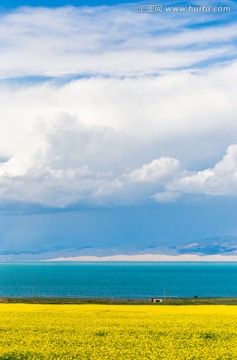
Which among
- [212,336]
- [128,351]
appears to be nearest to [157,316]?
[212,336]

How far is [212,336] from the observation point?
108ft

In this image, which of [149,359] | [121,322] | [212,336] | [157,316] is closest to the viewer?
[149,359]

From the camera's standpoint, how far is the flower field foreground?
86.4ft

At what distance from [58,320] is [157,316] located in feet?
26.7

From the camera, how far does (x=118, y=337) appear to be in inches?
1235

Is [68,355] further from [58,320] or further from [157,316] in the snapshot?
[157,316]

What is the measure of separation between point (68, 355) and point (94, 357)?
1236 mm

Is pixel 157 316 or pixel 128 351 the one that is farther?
pixel 157 316

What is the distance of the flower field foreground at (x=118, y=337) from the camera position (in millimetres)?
26328

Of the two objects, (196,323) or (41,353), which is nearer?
(41,353)

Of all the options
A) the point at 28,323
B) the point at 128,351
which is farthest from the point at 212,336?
the point at 28,323

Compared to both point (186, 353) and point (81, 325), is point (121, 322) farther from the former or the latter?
point (186, 353)

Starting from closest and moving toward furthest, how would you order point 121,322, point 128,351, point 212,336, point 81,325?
point 128,351
point 212,336
point 81,325
point 121,322

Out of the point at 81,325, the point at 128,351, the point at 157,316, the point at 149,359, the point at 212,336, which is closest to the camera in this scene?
the point at 149,359
